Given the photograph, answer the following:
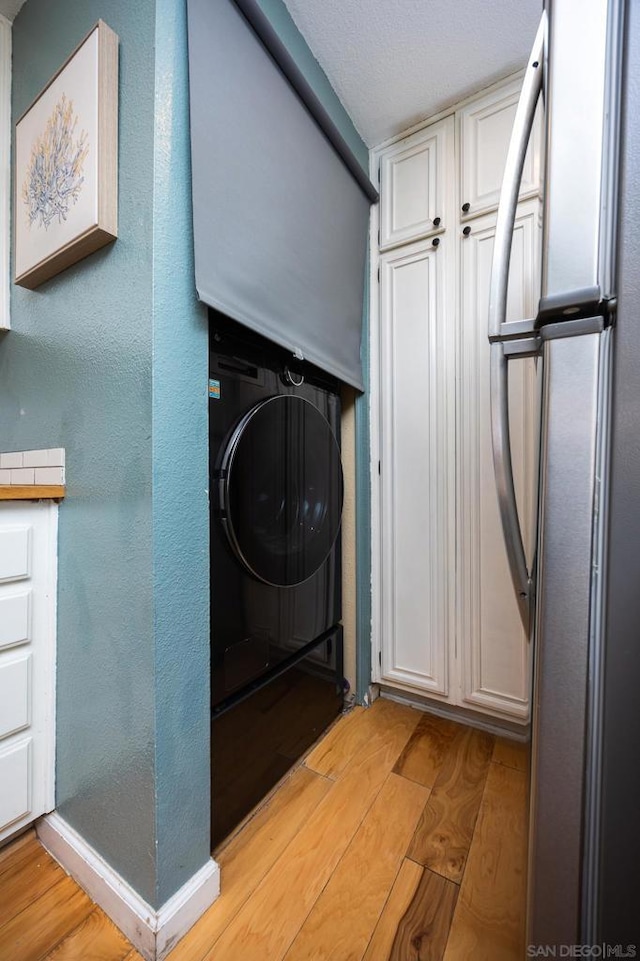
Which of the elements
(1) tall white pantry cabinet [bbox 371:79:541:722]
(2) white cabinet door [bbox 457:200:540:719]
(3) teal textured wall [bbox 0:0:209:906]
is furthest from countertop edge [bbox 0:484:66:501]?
(2) white cabinet door [bbox 457:200:540:719]

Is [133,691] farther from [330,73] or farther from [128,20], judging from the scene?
[330,73]

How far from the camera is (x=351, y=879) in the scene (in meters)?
0.94

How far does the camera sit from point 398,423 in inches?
63.5

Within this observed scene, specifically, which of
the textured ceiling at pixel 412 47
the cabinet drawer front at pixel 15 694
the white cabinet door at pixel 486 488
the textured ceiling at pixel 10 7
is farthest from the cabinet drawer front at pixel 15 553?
the textured ceiling at pixel 412 47

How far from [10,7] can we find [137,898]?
8.17 ft

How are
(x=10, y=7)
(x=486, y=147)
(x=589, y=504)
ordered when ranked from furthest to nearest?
(x=486, y=147)
(x=10, y=7)
(x=589, y=504)

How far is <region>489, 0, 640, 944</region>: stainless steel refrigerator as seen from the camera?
1.50 feet

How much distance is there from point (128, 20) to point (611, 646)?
1.53 m

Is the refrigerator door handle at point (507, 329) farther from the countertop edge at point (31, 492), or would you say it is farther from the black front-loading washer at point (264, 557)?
the countertop edge at point (31, 492)

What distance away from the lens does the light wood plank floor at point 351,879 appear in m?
0.80

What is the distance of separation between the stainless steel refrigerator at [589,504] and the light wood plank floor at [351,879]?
1.02 ft

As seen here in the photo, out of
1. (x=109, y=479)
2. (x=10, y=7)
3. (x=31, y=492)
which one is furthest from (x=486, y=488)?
(x=10, y=7)

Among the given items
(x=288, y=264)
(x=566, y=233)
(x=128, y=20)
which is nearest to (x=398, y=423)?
(x=288, y=264)

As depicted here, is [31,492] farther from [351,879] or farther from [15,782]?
[351,879]
